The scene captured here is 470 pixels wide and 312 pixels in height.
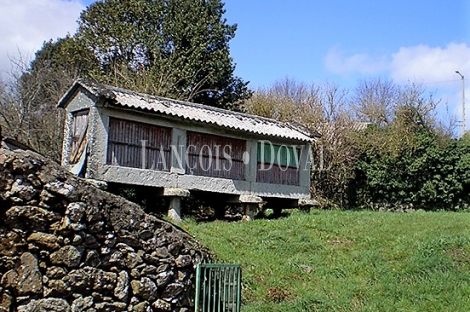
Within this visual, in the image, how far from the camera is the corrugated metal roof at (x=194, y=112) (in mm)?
12914

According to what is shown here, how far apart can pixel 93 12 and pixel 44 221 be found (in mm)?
19757

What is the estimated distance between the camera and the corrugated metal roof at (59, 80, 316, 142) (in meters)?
12.9

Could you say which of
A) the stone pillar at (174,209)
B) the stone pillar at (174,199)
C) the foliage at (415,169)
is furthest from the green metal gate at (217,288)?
the foliage at (415,169)

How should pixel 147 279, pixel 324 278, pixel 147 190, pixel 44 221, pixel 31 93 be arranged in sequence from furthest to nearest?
pixel 31 93 < pixel 147 190 < pixel 324 278 < pixel 147 279 < pixel 44 221

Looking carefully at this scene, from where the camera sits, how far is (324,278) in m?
9.38

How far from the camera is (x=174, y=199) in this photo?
555 inches

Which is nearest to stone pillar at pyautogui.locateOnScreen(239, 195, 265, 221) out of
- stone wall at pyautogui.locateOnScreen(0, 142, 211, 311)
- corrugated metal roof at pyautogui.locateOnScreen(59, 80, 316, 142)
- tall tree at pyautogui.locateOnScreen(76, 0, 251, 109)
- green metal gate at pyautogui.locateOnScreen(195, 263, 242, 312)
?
corrugated metal roof at pyautogui.locateOnScreen(59, 80, 316, 142)

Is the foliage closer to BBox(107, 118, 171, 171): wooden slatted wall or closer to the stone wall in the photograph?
BBox(107, 118, 171, 171): wooden slatted wall

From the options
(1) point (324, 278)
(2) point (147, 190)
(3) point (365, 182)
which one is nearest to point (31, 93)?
(2) point (147, 190)

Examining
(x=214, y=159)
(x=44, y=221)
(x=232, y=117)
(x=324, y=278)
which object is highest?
(x=232, y=117)

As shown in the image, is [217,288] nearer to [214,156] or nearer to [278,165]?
[214,156]

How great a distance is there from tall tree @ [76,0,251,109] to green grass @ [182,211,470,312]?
1037cm

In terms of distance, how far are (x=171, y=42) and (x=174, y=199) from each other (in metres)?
10.9

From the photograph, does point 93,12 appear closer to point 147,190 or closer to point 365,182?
point 147,190
